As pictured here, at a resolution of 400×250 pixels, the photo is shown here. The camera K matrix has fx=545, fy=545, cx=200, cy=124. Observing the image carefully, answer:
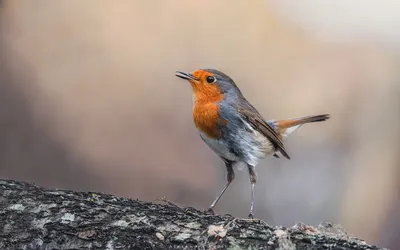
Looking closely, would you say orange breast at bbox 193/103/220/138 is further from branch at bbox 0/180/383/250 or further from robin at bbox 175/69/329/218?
branch at bbox 0/180/383/250

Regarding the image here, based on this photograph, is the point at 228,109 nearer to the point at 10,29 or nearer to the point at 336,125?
the point at 336,125

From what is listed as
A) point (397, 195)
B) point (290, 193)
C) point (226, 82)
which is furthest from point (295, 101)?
point (226, 82)

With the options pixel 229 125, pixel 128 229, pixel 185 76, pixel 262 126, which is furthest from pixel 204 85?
pixel 128 229

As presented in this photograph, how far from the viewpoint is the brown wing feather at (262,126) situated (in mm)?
3552

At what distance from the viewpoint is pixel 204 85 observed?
362 cm

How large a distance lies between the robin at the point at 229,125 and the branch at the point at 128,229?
871 millimetres

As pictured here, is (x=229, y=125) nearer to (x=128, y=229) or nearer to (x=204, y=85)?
(x=204, y=85)

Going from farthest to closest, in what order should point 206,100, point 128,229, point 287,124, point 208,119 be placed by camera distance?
point 287,124 → point 206,100 → point 208,119 → point 128,229

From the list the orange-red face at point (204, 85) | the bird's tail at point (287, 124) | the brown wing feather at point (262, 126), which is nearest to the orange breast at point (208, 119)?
the orange-red face at point (204, 85)

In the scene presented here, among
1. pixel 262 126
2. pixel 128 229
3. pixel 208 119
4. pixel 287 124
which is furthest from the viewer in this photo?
pixel 287 124

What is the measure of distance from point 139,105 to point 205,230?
4.12m

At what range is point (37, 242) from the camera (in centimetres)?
231

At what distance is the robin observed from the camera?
339 centimetres

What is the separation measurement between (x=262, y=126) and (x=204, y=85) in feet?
1.56
